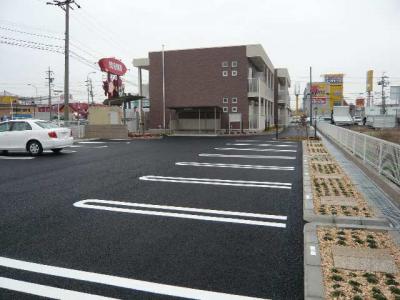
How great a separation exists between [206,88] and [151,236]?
102 feet

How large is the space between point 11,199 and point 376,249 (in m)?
6.84

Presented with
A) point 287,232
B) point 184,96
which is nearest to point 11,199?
point 287,232

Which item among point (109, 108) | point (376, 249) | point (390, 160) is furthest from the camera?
point (109, 108)

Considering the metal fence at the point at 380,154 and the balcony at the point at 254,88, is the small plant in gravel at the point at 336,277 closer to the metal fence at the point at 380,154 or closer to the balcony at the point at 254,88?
the metal fence at the point at 380,154

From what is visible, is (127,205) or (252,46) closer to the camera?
(127,205)

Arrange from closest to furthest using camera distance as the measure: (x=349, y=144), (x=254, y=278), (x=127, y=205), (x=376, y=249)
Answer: (x=254, y=278), (x=376, y=249), (x=127, y=205), (x=349, y=144)

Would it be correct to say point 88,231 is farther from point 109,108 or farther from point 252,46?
point 252,46

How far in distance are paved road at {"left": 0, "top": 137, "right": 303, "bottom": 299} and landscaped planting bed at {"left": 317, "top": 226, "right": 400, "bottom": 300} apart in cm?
34

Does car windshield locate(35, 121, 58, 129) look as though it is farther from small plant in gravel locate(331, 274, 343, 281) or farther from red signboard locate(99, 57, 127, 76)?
red signboard locate(99, 57, 127, 76)

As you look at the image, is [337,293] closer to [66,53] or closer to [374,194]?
[374,194]

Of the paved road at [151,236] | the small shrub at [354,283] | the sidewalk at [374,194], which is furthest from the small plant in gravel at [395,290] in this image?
the sidewalk at [374,194]

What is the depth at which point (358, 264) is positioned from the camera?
410 centimetres

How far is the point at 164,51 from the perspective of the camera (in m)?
36.3

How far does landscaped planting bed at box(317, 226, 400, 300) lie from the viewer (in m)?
3.46
